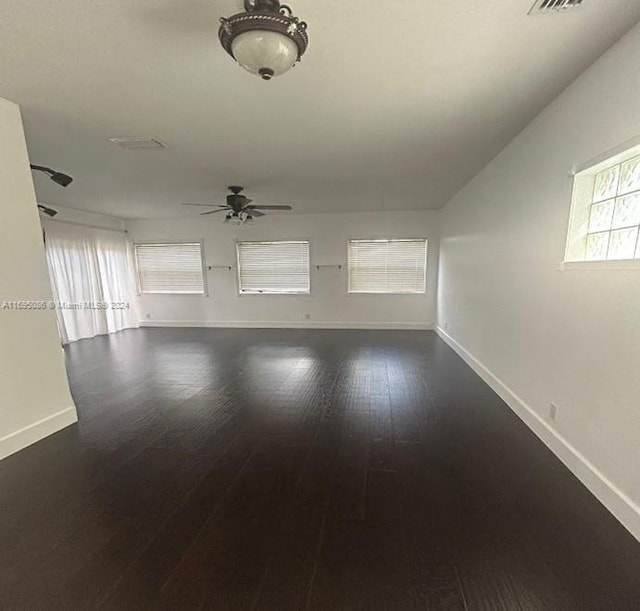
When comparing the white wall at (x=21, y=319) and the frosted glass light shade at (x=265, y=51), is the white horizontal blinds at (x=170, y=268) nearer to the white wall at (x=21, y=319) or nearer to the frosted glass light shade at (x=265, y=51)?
the white wall at (x=21, y=319)

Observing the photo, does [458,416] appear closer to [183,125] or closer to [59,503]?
[59,503]

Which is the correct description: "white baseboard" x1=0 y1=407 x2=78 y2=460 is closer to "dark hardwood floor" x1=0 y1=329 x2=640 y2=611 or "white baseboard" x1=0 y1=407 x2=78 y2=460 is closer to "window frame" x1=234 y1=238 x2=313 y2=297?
"dark hardwood floor" x1=0 y1=329 x2=640 y2=611

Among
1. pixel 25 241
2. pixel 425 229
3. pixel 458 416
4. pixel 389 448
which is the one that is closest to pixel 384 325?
pixel 425 229

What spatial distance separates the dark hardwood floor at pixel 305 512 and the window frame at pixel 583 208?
1309 mm

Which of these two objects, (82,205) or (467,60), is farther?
(82,205)

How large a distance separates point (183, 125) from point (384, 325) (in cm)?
525

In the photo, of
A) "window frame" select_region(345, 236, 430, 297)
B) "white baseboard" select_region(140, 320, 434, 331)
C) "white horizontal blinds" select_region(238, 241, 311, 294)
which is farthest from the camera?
"white horizontal blinds" select_region(238, 241, 311, 294)

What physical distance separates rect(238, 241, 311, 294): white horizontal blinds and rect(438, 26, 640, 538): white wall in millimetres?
3994

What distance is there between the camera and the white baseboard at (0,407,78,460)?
2.24 meters

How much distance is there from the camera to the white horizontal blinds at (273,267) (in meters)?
6.87

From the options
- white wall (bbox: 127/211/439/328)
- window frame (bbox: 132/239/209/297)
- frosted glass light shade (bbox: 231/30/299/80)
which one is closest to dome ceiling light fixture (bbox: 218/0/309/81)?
frosted glass light shade (bbox: 231/30/299/80)

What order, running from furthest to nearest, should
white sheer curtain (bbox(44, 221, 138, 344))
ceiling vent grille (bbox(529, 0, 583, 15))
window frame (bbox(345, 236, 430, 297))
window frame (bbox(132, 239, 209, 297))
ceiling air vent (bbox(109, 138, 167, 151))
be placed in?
window frame (bbox(132, 239, 209, 297)) < window frame (bbox(345, 236, 430, 297)) < white sheer curtain (bbox(44, 221, 138, 344)) < ceiling air vent (bbox(109, 138, 167, 151)) < ceiling vent grille (bbox(529, 0, 583, 15))

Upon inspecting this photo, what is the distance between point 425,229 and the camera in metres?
6.41

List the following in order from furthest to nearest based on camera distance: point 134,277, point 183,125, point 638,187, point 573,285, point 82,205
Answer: point 134,277 → point 82,205 → point 183,125 → point 573,285 → point 638,187
